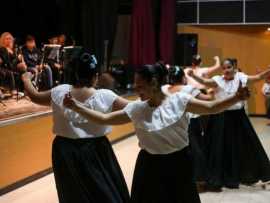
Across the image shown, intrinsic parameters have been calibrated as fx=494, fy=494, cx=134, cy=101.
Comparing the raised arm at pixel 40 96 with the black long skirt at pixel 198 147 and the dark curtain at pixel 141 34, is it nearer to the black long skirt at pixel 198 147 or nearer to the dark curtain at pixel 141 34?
the black long skirt at pixel 198 147

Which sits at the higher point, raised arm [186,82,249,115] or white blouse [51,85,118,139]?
raised arm [186,82,249,115]

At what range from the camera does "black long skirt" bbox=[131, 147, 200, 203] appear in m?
2.45

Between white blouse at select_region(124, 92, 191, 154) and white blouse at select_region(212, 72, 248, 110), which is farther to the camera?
white blouse at select_region(212, 72, 248, 110)

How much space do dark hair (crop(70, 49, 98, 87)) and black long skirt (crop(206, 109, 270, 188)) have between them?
2278 millimetres

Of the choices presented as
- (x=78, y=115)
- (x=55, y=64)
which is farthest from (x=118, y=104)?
(x=55, y=64)

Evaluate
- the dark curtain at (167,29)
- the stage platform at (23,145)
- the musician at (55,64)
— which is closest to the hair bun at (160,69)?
the stage platform at (23,145)

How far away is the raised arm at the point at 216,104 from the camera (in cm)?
225

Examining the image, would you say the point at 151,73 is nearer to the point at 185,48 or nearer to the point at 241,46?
the point at 185,48

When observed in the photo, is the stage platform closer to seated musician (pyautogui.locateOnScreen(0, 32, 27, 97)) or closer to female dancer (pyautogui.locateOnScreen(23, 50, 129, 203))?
seated musician (pyautogui.locateOnScreen(0, 32, 27, 97))

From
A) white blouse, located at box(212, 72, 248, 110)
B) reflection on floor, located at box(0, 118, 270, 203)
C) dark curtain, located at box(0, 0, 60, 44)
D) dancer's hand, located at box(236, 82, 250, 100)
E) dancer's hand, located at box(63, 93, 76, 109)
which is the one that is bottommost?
reflection on floor, located at box(0, 118, 270, 203)

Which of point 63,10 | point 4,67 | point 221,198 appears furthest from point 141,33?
point 221,198

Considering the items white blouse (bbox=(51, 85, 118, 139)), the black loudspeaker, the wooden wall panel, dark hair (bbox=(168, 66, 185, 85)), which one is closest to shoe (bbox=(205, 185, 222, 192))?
dark hair (bbox=(168, 66, 185, 85))

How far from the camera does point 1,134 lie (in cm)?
478

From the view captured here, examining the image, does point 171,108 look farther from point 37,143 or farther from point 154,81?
point 37,143
